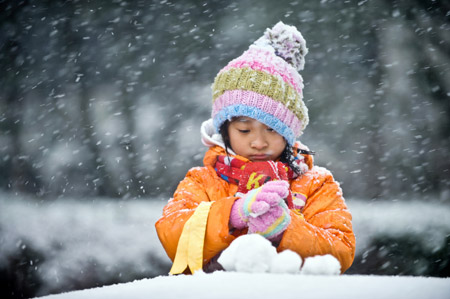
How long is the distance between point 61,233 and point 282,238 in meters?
2.29

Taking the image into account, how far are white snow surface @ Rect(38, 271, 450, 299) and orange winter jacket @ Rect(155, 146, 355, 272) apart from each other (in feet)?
0.92

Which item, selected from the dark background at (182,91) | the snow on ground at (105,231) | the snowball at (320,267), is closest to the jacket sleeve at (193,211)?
the snowball at (320,267)

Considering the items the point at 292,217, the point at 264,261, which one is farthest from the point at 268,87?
the point at 264,261

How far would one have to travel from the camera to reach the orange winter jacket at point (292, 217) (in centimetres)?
105

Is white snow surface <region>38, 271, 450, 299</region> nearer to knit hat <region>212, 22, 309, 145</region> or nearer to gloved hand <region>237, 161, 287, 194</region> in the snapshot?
gloved hand <region>237, 161, 287, 194</region>

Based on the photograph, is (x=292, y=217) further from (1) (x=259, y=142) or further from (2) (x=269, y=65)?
(2) (x=269, y=65)

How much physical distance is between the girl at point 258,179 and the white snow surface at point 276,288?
273mm

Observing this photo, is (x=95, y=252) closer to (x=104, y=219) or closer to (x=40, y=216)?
(x=104, y=219)

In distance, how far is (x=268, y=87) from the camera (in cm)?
130

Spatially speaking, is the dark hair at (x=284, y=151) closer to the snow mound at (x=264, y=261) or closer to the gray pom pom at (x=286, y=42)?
the gray pom pom at (x=286, y=42)

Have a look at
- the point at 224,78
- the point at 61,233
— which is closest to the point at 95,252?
the point at 61,233

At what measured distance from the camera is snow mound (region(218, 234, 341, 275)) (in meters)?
0.83

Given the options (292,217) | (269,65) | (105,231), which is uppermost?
(269,65)

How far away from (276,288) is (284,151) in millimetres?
749
